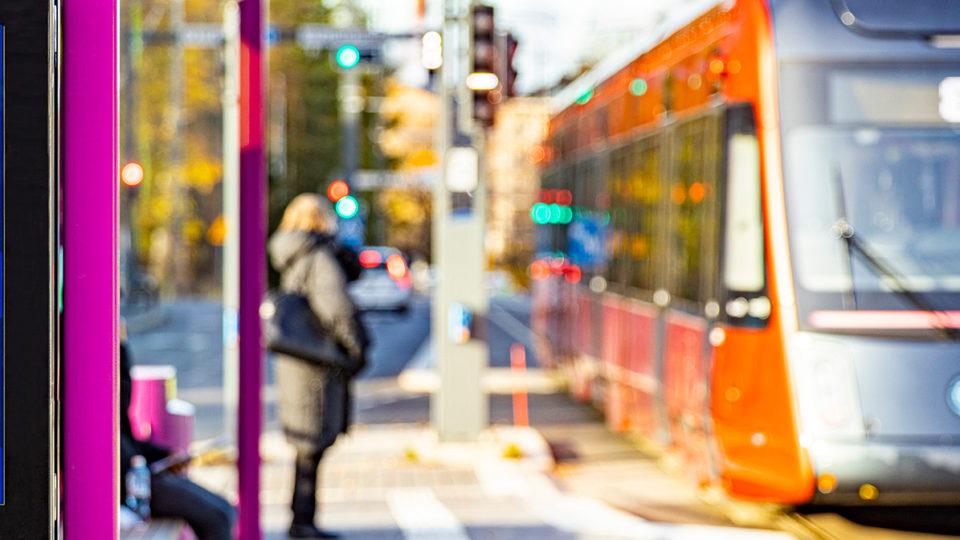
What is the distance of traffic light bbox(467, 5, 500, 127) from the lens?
13.3 metres

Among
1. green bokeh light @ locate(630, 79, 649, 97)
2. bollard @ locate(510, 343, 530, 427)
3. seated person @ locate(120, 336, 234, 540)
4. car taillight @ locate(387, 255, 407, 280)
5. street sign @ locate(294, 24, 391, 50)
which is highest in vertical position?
street sign @ locate(294, 24, 391, 50)

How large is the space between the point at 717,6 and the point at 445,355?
4835mm

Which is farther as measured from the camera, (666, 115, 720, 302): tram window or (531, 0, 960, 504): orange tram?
(666, 115, 720, 302): tram window

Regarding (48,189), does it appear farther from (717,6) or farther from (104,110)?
(717,6)

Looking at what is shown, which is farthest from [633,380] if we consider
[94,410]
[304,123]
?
[304,123]

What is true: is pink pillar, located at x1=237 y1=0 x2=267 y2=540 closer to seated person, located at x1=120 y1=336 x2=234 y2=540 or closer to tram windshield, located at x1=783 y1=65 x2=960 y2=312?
seated person, located at x1=120 y1=336 x2=234 y2=540

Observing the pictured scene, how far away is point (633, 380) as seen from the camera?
13.2 meters

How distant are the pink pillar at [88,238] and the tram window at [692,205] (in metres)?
7.18

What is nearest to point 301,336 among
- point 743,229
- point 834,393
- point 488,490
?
point 743,229

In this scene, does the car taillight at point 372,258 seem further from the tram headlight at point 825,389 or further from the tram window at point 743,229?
the tram headlight at point 825,389

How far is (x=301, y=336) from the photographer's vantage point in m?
9.03

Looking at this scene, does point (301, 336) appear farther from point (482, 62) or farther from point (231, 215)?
point (482, 62)

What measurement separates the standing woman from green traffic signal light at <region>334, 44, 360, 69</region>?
6496 millimetres

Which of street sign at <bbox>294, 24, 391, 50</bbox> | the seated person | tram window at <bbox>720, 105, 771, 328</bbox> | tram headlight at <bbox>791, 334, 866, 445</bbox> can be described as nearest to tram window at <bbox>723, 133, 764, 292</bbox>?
tram window at <bbox>720, 105, 771, 328</bbox>
